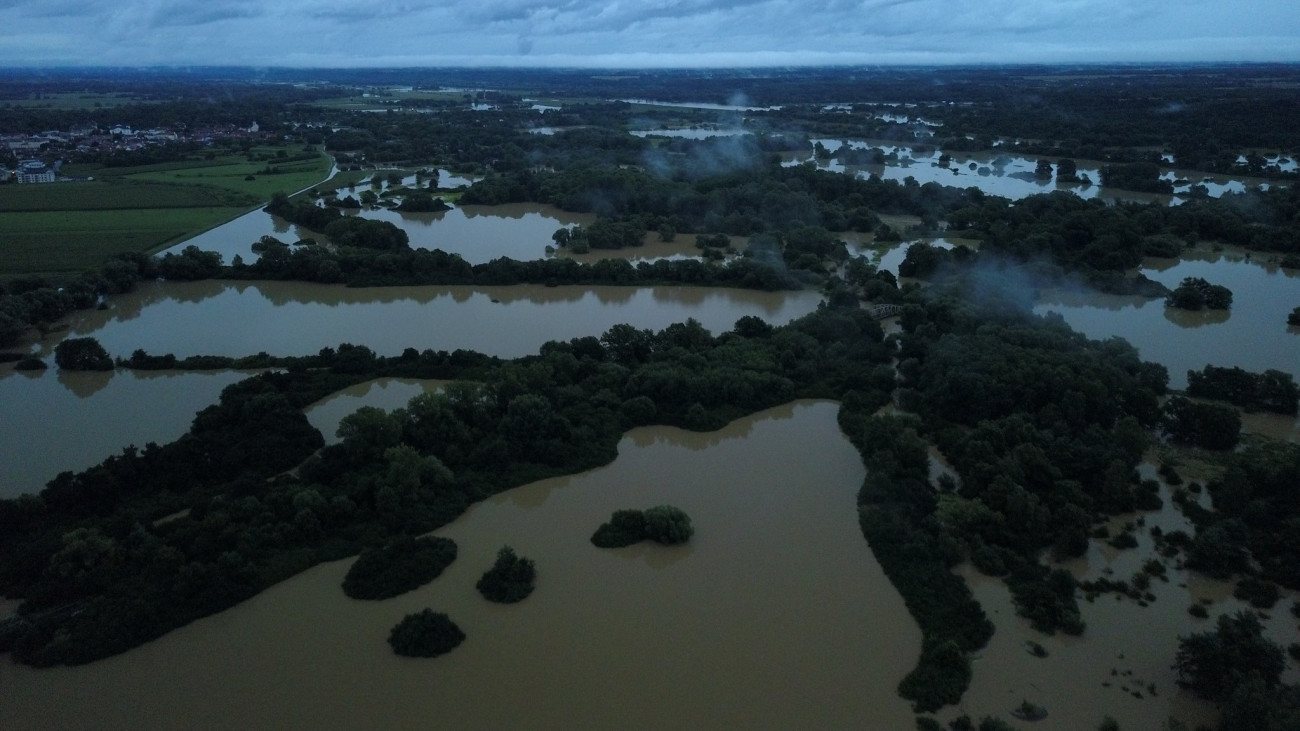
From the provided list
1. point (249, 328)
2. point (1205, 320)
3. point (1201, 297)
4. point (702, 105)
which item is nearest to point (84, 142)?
point (249, 328)

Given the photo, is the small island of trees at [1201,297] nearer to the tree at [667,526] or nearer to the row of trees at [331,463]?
the row of trees at [331,463]

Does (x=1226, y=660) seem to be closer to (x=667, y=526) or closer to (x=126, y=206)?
(x=667, y=526)

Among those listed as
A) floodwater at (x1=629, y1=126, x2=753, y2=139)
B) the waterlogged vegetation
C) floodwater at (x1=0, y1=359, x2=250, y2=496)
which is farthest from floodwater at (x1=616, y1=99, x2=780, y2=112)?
floodwater at (x1=0, y1=359, x2=250, y2=496)

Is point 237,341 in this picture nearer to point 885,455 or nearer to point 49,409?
point 49,409

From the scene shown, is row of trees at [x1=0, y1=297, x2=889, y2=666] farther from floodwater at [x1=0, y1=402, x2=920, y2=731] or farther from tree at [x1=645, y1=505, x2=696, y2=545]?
tree at [x1=645, y1=505, x2=696, y2=545]

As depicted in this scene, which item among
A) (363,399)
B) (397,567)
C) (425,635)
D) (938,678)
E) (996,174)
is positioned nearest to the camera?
(938,678)

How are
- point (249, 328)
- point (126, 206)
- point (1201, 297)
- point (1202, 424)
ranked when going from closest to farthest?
point (1202, 424) < point (249, 328) < point (1201, 297) < point (126, 206)
